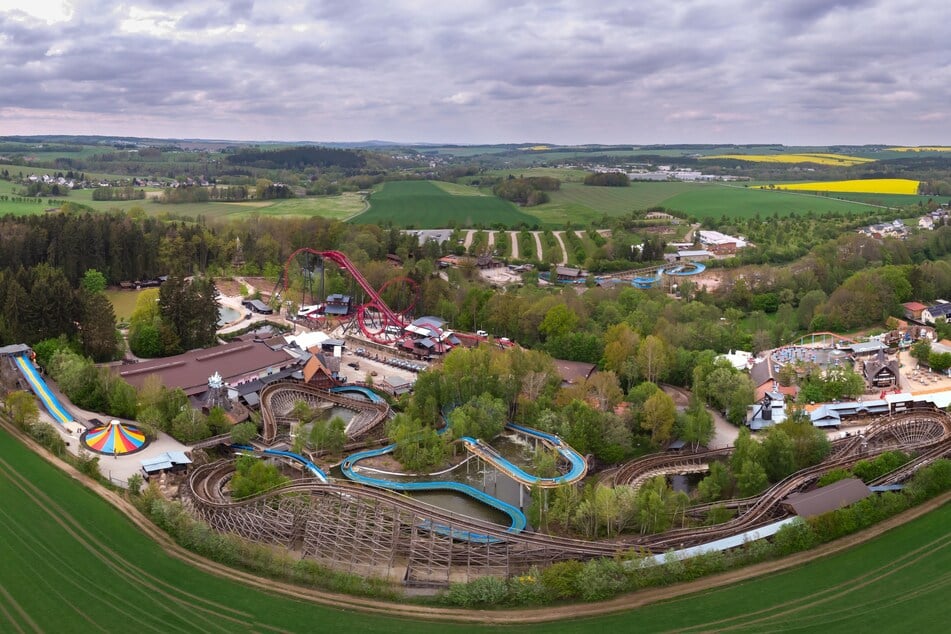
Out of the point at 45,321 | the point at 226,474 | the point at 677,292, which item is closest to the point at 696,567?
the point at 226,474

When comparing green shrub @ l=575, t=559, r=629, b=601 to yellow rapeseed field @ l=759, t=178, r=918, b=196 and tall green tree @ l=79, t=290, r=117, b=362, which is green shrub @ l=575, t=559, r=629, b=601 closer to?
tall green tree @ l=79, t=290, r=117, b=362

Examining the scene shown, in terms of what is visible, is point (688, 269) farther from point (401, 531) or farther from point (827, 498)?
point (401, 531)

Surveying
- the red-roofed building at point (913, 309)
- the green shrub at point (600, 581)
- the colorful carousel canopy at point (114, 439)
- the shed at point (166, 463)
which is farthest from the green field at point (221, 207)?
the green shrub at point (600, 581)

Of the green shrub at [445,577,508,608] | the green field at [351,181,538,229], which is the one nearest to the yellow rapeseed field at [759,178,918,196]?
the green field at [351,181,538,229]

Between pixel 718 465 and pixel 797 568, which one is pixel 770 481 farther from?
pixel 797 568

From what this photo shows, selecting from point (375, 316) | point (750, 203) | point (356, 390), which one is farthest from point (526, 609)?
point (750, 203)

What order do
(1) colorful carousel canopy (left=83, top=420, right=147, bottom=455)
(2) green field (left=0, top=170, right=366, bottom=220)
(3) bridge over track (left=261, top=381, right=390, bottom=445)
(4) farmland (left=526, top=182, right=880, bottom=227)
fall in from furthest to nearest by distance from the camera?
(4) farmland (left=526, top=182, right=880, bottom=227) < (2) green field (left=0, top=170, right=366, bottom=220) < (3) bridge over track (left=261, top=381, right=390, bottom=445) < (1) colorful carousel canopy (left=83, top=420, right=147, bottom=455)

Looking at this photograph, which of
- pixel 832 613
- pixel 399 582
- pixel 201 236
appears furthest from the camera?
pixel 201 236
